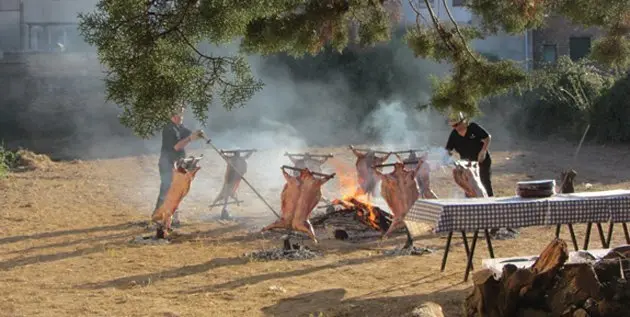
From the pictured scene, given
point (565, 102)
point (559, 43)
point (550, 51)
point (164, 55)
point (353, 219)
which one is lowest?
point (353, 219)

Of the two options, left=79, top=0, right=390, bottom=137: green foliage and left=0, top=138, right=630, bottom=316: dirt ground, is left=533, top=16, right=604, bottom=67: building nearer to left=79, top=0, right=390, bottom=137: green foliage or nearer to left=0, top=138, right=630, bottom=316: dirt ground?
left=0, top=138, right=630, bottom=316: dirt ground

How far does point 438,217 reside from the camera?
27.5 ft

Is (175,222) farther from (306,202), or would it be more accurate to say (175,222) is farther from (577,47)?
(577,47)

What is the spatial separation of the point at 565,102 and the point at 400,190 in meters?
16.8

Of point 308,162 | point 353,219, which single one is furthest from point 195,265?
point 308,162

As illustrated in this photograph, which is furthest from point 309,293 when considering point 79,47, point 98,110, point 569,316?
point 79,47

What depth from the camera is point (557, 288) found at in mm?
6906

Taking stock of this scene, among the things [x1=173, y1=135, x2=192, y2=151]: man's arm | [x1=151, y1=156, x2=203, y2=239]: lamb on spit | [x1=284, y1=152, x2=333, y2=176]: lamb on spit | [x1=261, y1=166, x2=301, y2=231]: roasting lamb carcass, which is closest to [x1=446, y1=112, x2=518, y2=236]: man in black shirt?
[x1=284, y1=152, x2=333, y2=176]: lamb on spit

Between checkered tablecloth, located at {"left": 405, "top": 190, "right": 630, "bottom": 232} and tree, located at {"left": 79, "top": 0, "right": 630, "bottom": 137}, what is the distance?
4.93ft

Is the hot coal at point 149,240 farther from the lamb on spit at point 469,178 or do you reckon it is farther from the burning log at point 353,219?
the lamb on spit at point 469,178

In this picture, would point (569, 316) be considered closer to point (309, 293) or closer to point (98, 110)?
point (309, 293)

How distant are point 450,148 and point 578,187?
17.7 ft

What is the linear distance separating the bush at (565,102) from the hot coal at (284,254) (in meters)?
16.5

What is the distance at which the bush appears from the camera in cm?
2627
